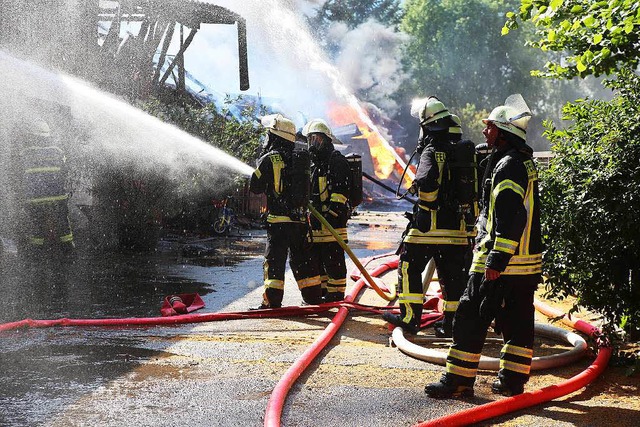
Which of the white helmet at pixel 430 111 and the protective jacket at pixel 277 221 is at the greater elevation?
the white helmet at pixel 430 111

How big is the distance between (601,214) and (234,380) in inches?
104

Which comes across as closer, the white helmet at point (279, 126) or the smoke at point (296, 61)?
the white helmet at point (279, 126)

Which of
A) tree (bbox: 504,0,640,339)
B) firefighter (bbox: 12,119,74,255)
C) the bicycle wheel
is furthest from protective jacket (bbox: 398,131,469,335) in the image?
the bicycle wheel

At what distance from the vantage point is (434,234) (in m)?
6.28

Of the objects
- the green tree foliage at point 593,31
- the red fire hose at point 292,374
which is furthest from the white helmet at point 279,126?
the green tree foliage at point 593,31

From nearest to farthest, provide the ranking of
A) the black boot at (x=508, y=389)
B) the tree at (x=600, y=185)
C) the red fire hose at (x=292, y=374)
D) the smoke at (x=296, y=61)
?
the red fire hose at (x=292, y=374) → the black boot at (x=508, y=389) → the tree at (x=600, y=185) → the smoke at (x=296, y=61)

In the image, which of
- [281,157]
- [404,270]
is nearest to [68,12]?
[281,157]

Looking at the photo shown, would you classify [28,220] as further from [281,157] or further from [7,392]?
[7,392]

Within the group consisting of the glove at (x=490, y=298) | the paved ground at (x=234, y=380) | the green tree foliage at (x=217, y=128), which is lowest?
the paved ground at (x=234, y=380)

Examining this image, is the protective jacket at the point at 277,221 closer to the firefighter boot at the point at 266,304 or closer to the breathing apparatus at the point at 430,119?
the firefighter boot at the point at 266,304

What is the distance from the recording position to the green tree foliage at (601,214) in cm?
510

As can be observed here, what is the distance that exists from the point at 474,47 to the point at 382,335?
49.6 metres

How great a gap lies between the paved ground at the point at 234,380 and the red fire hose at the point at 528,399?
5 cm

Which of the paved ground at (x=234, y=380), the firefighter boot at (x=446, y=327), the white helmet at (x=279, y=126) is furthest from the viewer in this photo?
the white helmet at (x=279, y=126)
